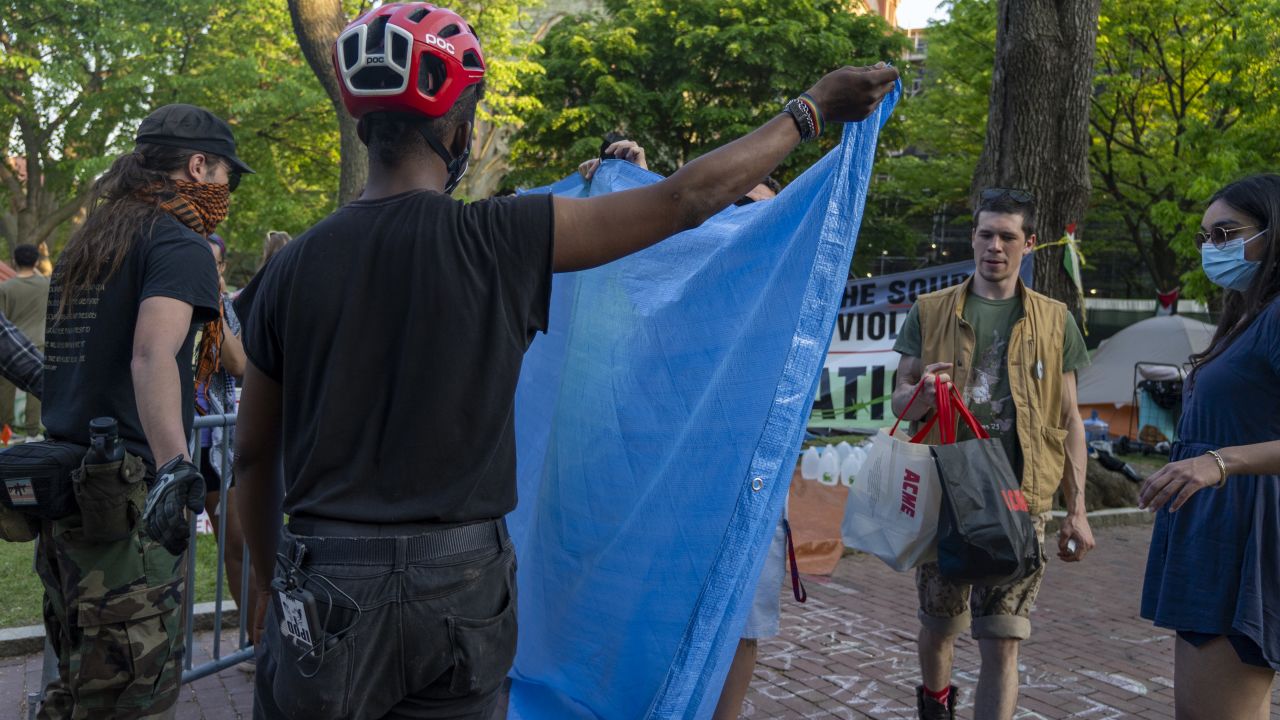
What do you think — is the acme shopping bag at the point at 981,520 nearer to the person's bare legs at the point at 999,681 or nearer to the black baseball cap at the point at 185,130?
the person's bare legs at the point at 999,681

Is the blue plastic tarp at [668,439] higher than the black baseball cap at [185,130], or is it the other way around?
the black baseball cap at [185,130]

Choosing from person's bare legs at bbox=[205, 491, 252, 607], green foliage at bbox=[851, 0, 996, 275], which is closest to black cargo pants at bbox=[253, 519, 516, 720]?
person's bare legs at bbox=[205, 491, 252, 607]

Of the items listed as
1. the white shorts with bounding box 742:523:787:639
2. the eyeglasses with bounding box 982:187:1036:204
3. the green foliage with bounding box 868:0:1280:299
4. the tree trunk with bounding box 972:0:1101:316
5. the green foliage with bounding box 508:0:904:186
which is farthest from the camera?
the green foliage with bounding box 508:0:904:186

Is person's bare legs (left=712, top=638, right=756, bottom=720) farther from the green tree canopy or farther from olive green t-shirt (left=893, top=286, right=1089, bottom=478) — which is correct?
the green tree canopy

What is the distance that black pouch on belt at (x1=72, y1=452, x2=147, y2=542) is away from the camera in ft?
9.88

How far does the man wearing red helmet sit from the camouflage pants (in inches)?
50.4

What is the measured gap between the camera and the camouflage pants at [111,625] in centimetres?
308

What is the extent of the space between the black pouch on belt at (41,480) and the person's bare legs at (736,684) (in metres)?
2.18

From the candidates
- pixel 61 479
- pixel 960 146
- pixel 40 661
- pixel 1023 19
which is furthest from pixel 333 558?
pixel 960 146

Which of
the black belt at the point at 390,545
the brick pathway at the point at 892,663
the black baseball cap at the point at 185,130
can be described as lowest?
the brick pathway at the point at 892,663

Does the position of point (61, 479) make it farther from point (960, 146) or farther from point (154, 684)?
point (960, 146)

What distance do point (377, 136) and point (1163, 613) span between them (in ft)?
8.61

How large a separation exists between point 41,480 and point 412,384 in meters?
1.73

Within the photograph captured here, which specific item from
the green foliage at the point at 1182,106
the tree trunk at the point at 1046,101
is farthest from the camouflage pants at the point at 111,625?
the green foliage at the point at 1182,106
